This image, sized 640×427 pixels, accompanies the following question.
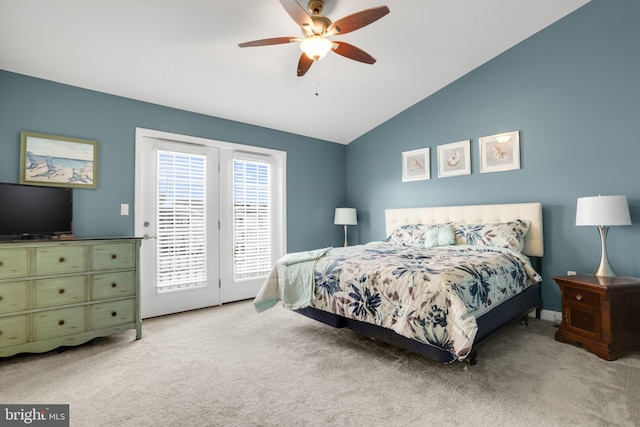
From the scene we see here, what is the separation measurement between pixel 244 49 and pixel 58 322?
2.93m

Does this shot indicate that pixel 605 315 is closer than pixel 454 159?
Yes

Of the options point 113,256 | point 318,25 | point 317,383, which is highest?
point 318,25

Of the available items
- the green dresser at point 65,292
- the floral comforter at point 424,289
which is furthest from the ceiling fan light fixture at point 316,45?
the green dresser at point 65,292

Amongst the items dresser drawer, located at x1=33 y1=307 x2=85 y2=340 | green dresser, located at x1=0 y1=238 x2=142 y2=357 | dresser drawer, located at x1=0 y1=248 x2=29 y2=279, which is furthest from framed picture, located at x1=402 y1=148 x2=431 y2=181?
dresser drawer, located at x1=0 y1=248 x2=29 y2=279

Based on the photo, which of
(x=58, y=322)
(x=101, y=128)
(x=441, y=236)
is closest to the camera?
(x=58, y=322)

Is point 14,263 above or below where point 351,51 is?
below

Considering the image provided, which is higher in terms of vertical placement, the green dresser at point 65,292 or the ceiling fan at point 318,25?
the ceiling fan at point 318,25

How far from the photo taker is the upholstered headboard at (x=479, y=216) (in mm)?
3451

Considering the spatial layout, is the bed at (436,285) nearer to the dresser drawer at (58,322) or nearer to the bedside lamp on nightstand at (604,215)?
the bedside lamp on nightstand at (604,215)

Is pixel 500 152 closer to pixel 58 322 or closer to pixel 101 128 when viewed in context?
pixel 101 128

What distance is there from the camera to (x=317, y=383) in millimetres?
2082

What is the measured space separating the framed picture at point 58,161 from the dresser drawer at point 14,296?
3.46 ft

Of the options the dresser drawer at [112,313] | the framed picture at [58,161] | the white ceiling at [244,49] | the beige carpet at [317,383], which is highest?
the white ceiling at [244,49]

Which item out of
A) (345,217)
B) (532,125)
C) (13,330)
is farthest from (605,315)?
(13,330)
